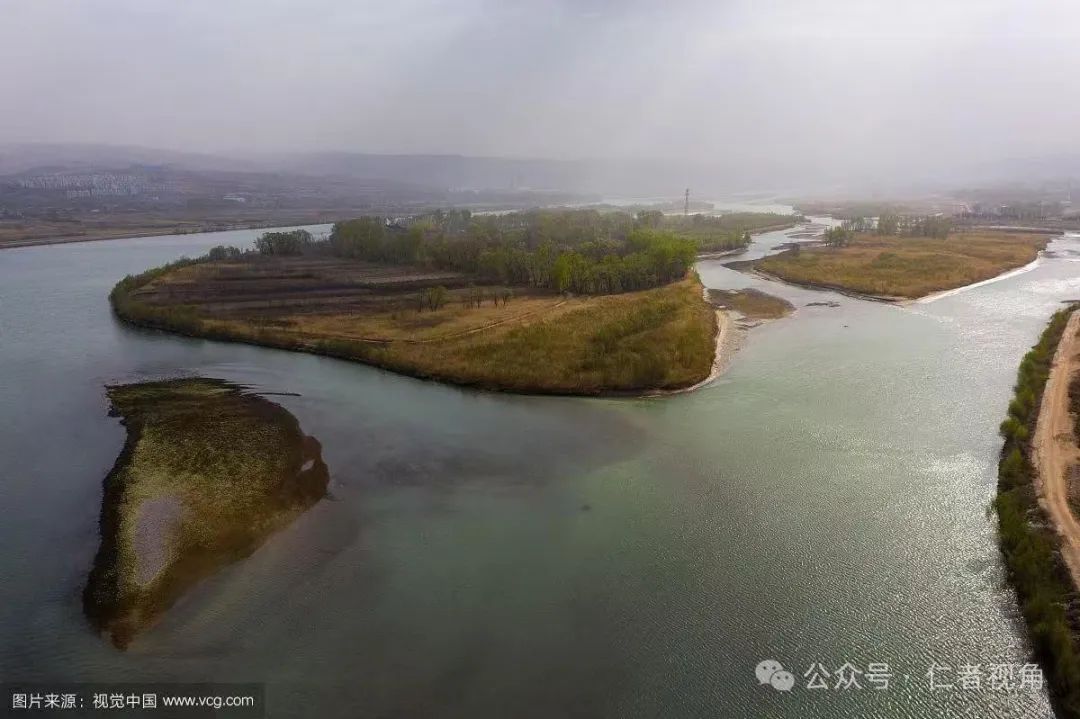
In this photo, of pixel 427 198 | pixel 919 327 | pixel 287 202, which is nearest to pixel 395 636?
pixel 919 327

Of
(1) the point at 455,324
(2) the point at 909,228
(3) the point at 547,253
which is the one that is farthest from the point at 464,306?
(2) the point at 909,228

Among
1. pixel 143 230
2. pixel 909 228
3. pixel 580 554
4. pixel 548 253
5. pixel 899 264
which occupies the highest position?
pixel 143 230

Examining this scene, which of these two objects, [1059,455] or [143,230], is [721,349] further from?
[143,230]

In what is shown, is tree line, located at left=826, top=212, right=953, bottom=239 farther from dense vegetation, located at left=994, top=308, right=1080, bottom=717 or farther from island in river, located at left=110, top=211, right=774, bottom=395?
dense vegetation, located at left=994, top=308, right=1080, bottom=717

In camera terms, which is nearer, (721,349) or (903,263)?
(721,349)

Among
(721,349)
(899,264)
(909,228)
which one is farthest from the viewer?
(909,228)

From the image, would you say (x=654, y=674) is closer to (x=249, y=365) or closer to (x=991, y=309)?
(x=249, y=365)

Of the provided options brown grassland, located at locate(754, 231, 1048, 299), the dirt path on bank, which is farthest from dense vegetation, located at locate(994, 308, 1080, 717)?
brown grassland, located at locate(754, 231, 1048, 299)
